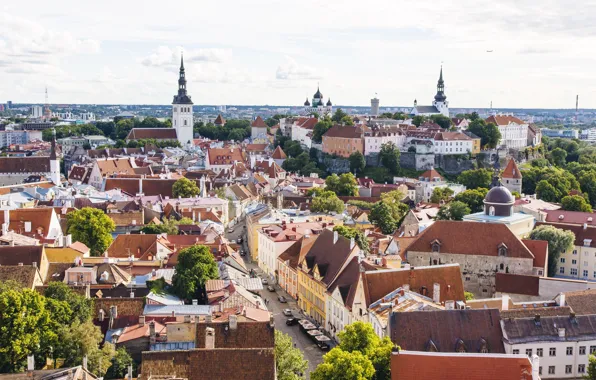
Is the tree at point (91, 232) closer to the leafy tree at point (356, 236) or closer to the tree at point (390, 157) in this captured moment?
the leafy tree at point (356, 236)

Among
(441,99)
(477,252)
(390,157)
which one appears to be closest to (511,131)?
(441,99)

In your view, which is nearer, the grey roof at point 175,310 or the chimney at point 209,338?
the chimney at point 209,338

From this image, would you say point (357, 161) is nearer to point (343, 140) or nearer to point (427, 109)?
point (343, 140)

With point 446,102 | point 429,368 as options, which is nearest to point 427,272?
point 429,368

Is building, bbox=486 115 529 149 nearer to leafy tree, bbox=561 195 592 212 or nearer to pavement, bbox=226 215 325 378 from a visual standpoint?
leafy tree, bbox=561 195 592 212

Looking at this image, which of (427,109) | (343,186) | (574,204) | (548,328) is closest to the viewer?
(548,328)

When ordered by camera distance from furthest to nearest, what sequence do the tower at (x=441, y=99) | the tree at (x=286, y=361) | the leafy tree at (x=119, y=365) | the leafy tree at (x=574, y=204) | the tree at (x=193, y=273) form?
1. the tower at (x=441, y=99)
2. the leafy tree at (x=574, y=204)
3. the tree at (x=193, y=273)
4. the leafy tree at (x=119, y=365)
5. the tree at (x=286, y=361)

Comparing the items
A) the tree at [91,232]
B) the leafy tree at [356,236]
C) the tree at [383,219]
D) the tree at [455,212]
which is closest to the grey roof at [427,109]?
the tree at [455,212]
